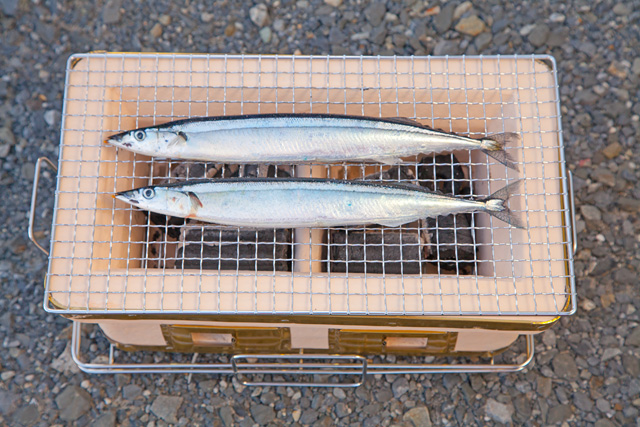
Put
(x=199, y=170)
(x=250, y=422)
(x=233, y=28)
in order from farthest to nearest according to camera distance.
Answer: (x=233, y=28)
(x=250, y=422)
(x=199, y=170)

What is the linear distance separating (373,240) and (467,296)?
43 centimetres

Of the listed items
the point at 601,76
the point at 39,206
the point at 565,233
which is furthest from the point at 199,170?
the point at 601,76

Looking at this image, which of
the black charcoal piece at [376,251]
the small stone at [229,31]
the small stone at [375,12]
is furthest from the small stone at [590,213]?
the small stone at [229,31]

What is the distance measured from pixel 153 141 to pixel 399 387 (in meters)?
1.56

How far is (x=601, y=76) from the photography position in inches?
114

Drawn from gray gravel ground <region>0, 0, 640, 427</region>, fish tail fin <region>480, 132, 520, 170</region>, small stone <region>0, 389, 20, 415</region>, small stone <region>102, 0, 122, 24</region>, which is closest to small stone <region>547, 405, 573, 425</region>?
gray gravel ground <region>0, 0, 640, 427</region>

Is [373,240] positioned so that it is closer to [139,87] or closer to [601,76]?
[139,87]

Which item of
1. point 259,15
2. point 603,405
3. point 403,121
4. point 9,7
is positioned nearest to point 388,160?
point 403,121

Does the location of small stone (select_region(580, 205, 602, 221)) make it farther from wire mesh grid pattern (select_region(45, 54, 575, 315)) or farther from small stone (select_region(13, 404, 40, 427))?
small stone (select_region(13, 404, 40, 427))

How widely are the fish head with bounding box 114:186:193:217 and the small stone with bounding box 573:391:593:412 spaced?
1.96 metres

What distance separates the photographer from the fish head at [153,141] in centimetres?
194

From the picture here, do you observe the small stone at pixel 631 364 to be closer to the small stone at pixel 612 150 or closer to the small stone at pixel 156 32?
the small stone at pixel 612 150

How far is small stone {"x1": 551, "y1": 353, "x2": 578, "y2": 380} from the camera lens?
2.49m

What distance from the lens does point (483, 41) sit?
2.94 metres
